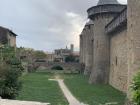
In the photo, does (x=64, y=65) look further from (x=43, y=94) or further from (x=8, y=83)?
(x=8, y=83)

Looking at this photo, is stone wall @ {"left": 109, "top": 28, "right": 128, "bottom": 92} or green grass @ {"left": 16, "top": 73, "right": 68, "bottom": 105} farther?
stone wall @ {"left": 109, "top": 28, "right": 128, "bottom": 92}

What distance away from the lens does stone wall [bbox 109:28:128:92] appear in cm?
2670

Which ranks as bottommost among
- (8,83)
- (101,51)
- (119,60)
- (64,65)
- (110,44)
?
(8,83)

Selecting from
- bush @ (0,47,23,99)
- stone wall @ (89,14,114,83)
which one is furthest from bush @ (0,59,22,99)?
stone wall @ (89,14,114,83)

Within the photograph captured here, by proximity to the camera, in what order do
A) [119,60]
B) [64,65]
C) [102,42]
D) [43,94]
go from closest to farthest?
→ 1. [43,94]
2. [119,60]
3. [102,42]
4. [64,65]

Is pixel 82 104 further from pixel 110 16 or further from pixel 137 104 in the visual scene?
pixel 110 16

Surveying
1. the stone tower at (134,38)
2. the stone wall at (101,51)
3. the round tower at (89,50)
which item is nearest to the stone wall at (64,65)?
the round tower at (89,50)

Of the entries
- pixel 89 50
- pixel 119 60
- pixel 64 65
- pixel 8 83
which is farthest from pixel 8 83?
pixel 64 65

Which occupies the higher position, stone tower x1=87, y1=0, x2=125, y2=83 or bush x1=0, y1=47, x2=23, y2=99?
stone tower x1=87, y1=0, x2=125, y2=83

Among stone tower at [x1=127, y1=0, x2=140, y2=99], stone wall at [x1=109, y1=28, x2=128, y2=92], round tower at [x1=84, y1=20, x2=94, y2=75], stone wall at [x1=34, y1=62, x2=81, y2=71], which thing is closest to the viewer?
stone tower at [x1=127, y1=0, x2=140, y2=99]

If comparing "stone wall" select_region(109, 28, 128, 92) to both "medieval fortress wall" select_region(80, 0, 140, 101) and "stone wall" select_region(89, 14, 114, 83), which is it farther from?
"stone wall" select_region(89, 14, 114, 83)

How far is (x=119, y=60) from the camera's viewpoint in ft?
96.6

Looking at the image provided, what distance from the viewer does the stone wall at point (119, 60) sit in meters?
26.7

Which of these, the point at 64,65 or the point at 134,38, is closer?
the point at 134,38
